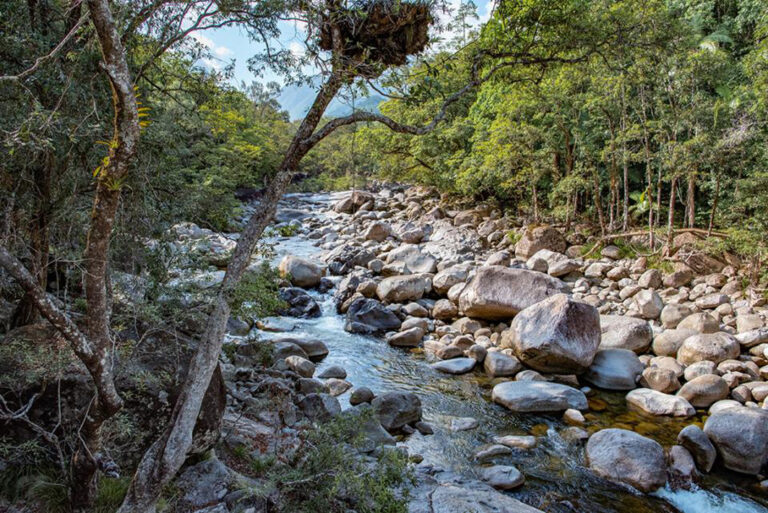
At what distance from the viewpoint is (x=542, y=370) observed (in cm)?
853

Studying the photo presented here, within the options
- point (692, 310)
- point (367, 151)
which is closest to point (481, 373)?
point (692, 310)

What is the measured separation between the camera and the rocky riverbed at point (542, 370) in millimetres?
5535

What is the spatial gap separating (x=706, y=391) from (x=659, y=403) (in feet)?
2.70

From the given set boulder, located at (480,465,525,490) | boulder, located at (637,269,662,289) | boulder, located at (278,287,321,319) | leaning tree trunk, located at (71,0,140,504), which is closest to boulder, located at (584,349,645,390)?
boulder, located at (480,465,525,490)

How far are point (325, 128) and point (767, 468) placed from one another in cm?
709

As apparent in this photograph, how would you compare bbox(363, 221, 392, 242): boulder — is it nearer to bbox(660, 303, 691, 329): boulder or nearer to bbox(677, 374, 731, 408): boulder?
bbox(660, 303, 691, 329): boulder

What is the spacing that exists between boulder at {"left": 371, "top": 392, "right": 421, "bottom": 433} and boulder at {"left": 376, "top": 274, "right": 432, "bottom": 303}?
5479 millimetres

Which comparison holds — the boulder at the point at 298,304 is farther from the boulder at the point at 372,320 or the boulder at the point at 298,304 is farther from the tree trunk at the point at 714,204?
the tree trunk at the point at 714,204

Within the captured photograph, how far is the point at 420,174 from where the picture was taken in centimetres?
2175

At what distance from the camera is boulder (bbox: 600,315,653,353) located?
908cm

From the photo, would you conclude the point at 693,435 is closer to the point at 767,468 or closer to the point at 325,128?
the point at 767,468

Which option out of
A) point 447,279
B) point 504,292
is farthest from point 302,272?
point 504,292

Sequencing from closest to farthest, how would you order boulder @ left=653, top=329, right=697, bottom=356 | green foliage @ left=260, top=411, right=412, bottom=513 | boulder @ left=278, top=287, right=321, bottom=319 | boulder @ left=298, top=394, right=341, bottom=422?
1. green foliage @ left=260, top=411, right=412, bottom=513
2. boulder @ left=298, top=394, right=341, bottom=422
3. boulder @ left=653, top=329, right=697, bottom=356
4. boulder @ left=278, top=287, right=321, bottom=319

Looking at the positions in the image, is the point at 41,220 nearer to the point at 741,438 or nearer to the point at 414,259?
the point at 741,438
